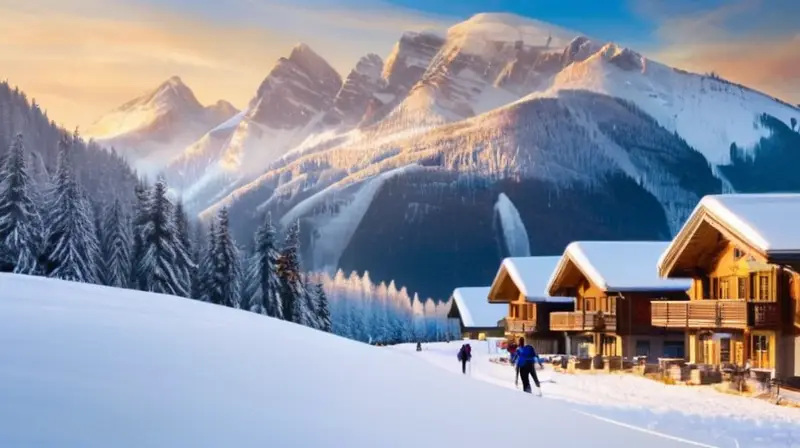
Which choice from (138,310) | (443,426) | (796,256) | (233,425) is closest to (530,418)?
(443,426)

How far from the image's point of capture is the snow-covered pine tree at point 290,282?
65312 mm

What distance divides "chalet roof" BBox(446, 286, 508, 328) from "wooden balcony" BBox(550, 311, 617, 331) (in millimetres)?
31854

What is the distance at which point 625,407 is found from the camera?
23.9 m

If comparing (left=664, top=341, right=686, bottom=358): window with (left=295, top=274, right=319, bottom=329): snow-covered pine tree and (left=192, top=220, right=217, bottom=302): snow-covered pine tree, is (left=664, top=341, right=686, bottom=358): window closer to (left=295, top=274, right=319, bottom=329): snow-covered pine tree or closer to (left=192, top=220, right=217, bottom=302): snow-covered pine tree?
(left=295, top=274, right=319, bottom=329): snow-covered pine tree

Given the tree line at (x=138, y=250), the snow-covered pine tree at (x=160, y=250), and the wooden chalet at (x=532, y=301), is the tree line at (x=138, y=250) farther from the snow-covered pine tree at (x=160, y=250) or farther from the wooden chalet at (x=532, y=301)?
the wooden chalet at (x=532, y=301)

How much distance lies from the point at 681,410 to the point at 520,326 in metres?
43.9

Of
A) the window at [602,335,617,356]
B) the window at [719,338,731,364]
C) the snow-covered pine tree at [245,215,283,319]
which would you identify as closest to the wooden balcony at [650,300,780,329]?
the window at [719,338,731,364]

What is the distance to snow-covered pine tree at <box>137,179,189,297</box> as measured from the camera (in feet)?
182

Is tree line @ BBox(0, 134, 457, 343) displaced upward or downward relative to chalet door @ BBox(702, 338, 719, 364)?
upward

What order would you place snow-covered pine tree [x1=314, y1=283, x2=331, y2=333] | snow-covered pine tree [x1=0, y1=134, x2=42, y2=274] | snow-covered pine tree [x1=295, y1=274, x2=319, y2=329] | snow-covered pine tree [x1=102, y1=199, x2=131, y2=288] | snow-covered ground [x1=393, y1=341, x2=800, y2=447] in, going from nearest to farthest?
snow-covered ground [x1=393, y1=341, x2=800, y2=447]
snow-covered pine tree [x1=0, y1=134, x2=42, y2=274]
snow-covered pine tree [x1=102, y1=199, x2=131, y2=288]
snow-covered pine tree [x1=295, y1=274, x2=319, y2=329]
snow-covered pine tree [x1=314, y1=283, x2=331, y2=333]

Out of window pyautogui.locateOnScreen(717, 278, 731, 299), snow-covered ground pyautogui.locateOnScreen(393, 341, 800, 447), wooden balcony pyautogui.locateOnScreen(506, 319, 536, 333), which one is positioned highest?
window pyautogui.locateOnScreen(717, 278, 731, 299)

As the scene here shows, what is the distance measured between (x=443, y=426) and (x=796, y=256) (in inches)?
1025

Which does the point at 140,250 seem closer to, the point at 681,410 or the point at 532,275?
the point at 532,275

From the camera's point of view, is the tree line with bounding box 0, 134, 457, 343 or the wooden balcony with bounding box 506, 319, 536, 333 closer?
the tree line with bounding box 0, 134, 457, 343
